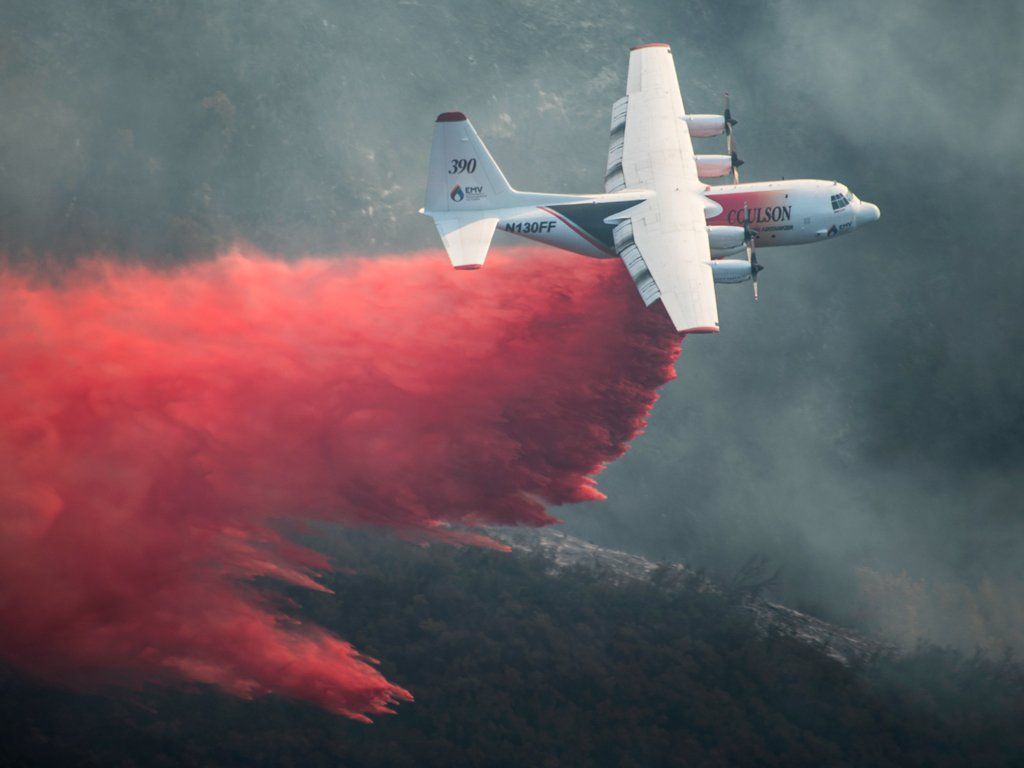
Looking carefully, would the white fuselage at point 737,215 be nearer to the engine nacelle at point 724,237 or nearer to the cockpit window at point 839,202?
the cockpit window at point 839,202

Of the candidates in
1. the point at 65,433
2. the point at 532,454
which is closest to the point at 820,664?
the point at 532,454

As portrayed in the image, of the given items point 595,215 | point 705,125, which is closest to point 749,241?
point 595,215

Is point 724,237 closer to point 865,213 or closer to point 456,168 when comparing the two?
point 865,213

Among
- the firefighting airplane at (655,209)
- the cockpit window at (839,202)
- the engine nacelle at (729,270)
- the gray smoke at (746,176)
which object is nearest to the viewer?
the engine nacelle at (729,270)

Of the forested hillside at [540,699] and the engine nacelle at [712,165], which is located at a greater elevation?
the engine nacelle at [712,165]

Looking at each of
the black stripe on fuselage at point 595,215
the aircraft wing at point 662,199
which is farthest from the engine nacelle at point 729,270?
A: the black stripe on fuselage at point 595,215

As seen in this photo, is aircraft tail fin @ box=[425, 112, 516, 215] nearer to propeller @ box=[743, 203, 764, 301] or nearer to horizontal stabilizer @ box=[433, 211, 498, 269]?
horizontal stabilizer @ box=[433, 211, 498, 269]

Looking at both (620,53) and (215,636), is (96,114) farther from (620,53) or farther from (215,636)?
(215,636)

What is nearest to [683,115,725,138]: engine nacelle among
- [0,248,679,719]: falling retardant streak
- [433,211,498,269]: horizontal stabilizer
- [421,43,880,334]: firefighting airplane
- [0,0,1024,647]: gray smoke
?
[421,43,880,334]: firefighting airplane
